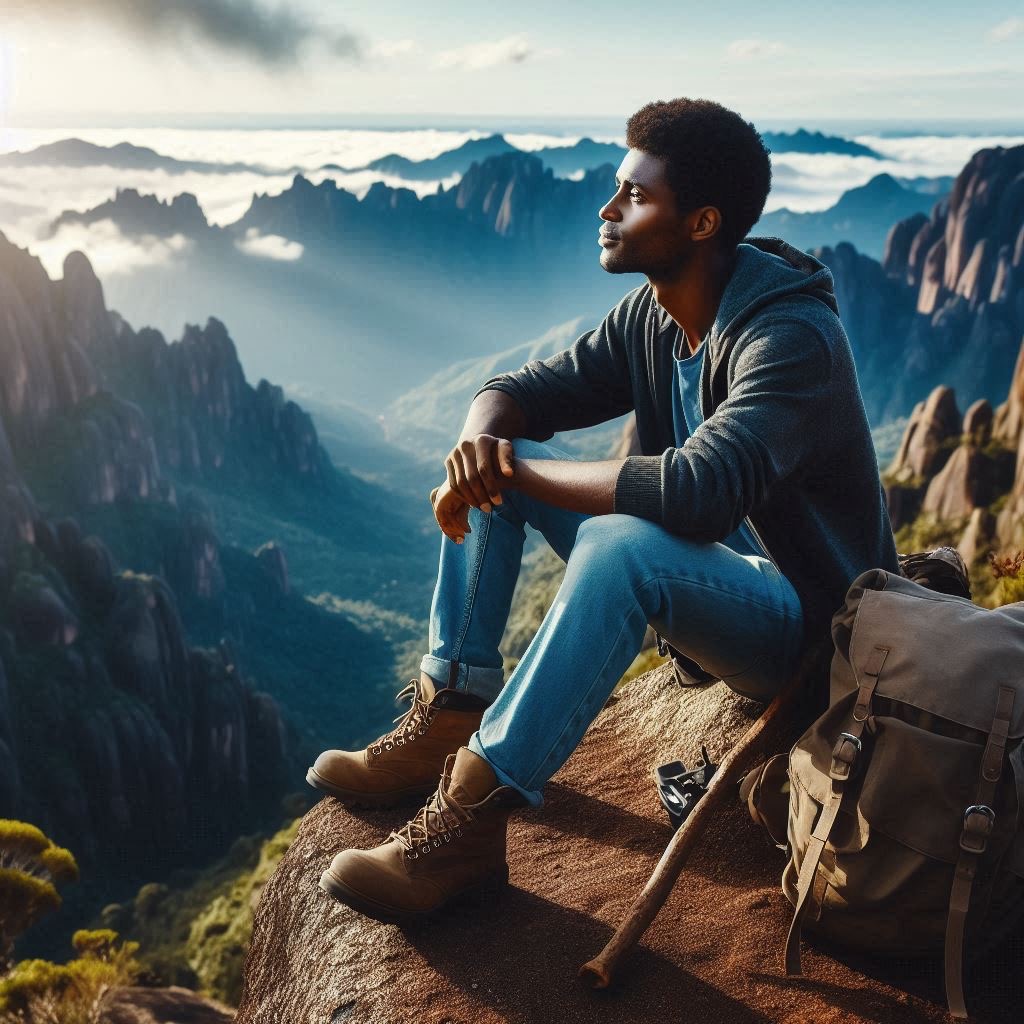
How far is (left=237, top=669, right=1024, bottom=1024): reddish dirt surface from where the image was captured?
2.73m

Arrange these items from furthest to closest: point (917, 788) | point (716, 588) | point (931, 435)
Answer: point (931, 435) → point (716, 588) → point (917, 788)

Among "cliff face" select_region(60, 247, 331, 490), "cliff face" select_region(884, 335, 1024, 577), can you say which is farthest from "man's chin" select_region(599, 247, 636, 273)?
Answer: "cliff face" select_region(60, 247, 331, 490)

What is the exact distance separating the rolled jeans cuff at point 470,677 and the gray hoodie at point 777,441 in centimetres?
104

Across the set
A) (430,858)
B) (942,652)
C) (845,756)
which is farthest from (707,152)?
(430,858)

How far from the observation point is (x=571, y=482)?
10.2 feet

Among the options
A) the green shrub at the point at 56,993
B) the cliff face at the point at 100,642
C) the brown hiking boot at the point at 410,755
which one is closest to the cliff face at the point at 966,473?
the green shrub at the point at 56,993

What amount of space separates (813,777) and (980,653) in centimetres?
57

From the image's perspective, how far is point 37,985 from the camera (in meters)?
19.5

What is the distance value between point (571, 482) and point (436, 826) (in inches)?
45.1

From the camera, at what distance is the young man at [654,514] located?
2836 mm

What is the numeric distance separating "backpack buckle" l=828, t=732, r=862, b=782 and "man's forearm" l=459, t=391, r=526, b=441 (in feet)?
5.74

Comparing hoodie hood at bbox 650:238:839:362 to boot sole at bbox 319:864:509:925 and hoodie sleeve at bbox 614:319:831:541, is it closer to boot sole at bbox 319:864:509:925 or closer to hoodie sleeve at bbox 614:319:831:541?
hoodie sleeve at bbox 614:319:831:541

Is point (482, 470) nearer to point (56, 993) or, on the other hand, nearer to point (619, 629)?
point (619, 629)

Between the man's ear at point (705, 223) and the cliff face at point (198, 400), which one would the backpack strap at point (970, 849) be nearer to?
the man's ear at point (705, 223)
